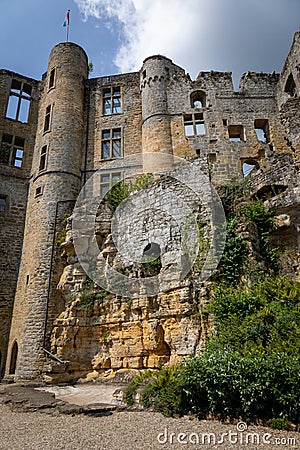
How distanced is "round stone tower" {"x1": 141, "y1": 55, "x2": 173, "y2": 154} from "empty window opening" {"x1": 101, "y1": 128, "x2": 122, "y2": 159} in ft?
6.11

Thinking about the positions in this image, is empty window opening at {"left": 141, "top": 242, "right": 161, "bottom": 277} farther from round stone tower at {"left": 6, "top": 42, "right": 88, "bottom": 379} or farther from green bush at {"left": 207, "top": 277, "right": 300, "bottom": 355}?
round stone tower at {"left": 6, "top": 42, "right": 88, "bottom": 379}

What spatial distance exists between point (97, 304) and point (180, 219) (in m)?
4.51

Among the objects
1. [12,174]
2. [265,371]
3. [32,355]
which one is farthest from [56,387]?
[12,174]

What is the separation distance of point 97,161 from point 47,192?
380 centimetres

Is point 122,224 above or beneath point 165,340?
above

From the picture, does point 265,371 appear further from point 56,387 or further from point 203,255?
point 56,387

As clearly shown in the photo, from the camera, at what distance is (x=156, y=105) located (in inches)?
768

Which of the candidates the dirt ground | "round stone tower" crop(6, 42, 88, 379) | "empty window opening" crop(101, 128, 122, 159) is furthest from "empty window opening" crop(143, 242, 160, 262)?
"empty window opening" crop(101, 128, 122, 159)

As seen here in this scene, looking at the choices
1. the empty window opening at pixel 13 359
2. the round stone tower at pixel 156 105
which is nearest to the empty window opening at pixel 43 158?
the round stone tower at pixel 156 105

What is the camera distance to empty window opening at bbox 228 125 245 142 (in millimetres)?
19000

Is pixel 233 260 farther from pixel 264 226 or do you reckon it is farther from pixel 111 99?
pixel 111 99

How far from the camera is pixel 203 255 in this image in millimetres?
9617

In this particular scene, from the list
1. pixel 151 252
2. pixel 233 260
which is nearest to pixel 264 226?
pixel 233 260

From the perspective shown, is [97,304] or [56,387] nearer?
[56,387]
